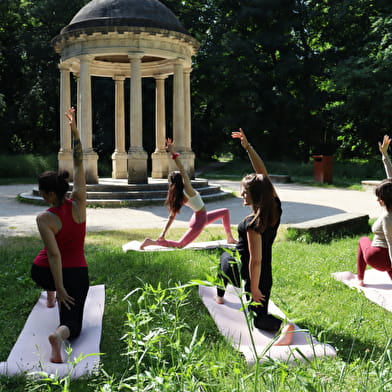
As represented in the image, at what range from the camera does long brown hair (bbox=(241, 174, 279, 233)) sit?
3541mm

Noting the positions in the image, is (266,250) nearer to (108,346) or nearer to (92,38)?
(108,346)

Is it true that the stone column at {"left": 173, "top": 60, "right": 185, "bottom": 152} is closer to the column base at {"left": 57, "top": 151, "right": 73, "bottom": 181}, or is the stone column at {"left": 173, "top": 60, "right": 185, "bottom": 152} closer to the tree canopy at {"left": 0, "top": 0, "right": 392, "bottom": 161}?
the column base at {"left": 57, "top": 151, "right": 73, "bottom": 181}

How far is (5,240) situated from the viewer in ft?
26.6

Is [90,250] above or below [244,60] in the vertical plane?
below

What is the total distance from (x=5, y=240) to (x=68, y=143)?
8.94 m

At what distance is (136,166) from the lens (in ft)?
48.7

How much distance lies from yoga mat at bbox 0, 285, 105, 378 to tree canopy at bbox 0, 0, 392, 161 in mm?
25494

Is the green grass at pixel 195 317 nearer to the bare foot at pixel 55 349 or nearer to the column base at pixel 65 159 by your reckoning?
the bare foot at pixel 55 349

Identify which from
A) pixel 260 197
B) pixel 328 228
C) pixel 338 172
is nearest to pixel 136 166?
pixel 328 228

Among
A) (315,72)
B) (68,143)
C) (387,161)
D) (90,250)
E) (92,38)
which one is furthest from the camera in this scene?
(315,72)

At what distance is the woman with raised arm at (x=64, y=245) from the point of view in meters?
3.64

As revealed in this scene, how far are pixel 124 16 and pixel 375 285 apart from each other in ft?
40.4

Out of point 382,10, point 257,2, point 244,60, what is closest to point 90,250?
point 382,10

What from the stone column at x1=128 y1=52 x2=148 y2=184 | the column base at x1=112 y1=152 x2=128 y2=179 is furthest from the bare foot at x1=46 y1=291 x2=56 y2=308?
the column base at x1=112 y1=152 x2=128 y2=179
